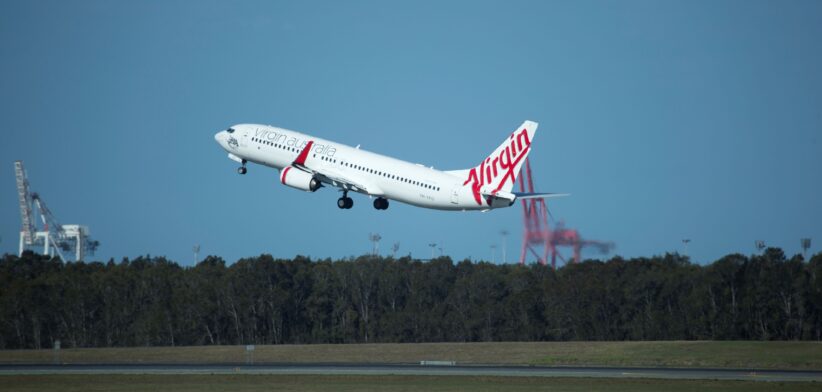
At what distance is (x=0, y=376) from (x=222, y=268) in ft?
353

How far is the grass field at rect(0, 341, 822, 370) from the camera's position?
90.7m

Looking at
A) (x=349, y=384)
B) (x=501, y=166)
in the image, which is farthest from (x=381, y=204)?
(x=349, y=384)

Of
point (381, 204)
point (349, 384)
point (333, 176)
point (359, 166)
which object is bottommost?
point (349, 384)

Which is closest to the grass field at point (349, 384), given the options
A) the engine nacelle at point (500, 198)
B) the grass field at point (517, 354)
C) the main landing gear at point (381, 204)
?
the grass field at point (517, 354)

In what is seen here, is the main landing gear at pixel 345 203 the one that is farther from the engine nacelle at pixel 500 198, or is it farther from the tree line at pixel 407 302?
the tree line at pixel 407 302

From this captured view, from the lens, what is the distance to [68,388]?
7056 centimetres

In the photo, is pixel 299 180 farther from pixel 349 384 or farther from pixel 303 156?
pixel 349 384

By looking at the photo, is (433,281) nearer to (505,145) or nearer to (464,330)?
(464,330)

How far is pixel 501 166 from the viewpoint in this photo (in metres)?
95.3

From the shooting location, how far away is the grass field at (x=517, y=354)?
90688 mm

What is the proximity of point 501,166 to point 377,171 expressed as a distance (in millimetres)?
10334

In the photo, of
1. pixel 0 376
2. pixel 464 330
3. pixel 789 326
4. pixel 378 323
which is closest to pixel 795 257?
pixel 789 326

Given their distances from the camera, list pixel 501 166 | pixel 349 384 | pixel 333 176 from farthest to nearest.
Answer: pixel 333 176 < pixel 501 166 < pixel 349 384

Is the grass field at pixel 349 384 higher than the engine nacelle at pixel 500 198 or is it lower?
lower
